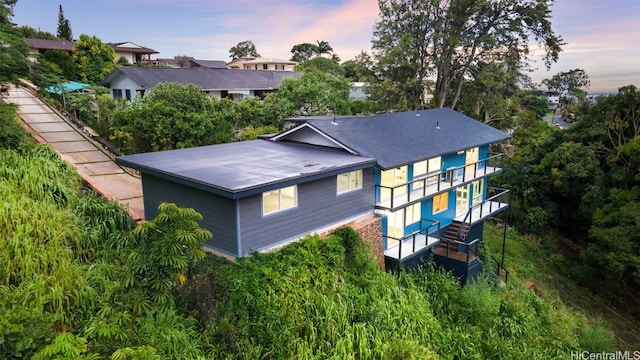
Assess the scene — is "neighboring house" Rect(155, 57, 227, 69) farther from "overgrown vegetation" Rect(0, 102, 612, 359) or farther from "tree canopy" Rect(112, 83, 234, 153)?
"overgrown vegetation" Rect(0, 102, 612, 359)

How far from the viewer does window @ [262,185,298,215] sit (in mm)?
11188

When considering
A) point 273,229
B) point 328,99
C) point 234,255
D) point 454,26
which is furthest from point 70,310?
point 454,26

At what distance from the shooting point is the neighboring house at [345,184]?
426 inches

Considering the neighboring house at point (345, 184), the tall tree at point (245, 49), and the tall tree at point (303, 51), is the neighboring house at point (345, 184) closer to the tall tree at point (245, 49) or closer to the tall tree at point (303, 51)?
the tall tree at point (303, 51)

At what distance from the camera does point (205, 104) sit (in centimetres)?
2116

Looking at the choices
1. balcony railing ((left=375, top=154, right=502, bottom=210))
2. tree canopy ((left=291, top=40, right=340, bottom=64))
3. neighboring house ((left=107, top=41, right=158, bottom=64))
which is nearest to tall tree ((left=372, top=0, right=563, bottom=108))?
balcony railing ((left=375, top=154, right=502, bottom=210))

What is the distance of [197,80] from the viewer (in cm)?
3547

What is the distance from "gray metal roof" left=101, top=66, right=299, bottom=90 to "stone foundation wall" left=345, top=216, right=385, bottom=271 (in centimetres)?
2139

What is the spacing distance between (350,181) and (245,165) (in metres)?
3.56

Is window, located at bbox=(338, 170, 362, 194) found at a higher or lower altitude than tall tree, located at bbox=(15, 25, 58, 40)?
lower

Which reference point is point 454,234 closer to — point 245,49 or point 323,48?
point 323,48

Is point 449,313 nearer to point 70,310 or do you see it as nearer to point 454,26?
point 70,310

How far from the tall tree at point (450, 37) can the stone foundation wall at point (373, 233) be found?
1596 cm

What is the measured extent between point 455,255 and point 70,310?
13.5 metres
